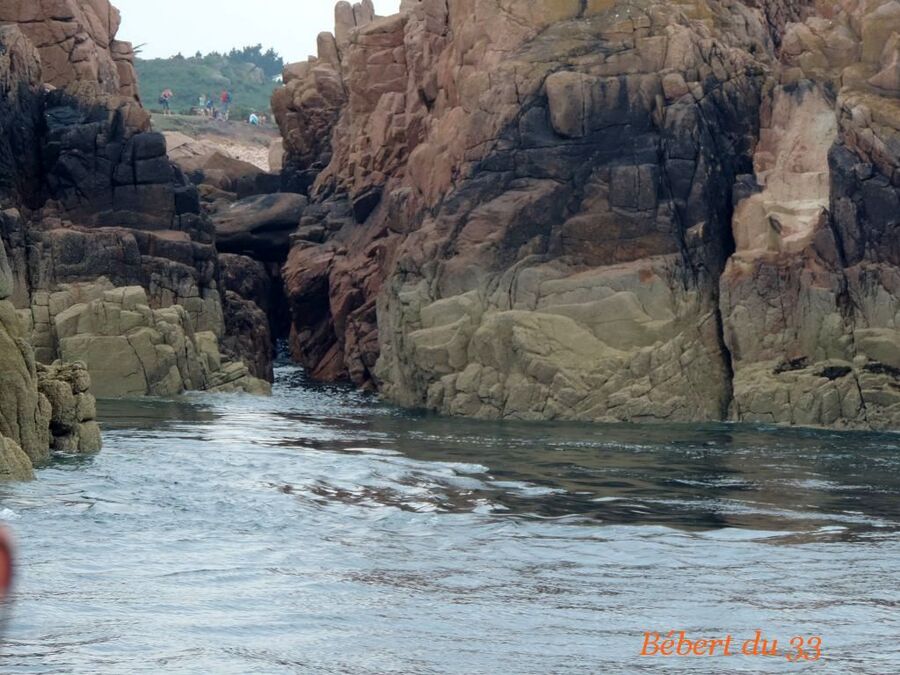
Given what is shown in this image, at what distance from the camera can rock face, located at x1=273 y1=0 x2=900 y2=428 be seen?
3297 cm

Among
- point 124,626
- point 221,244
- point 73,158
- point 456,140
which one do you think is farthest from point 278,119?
point 124,626

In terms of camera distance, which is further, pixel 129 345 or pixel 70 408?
pixel 129 345

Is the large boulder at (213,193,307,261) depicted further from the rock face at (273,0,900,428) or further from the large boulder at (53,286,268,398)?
the large boulder at (53,286,268,398)

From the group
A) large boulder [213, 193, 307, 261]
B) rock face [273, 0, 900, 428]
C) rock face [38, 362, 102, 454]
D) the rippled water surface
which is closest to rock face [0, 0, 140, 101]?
large boulder [213, 193, 307, 261]

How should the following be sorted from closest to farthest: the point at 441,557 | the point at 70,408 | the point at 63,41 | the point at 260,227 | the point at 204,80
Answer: the point at 441,557 < the point at 70,408 < the point at 63,41 < the point at 260,227 < the point at 204,80

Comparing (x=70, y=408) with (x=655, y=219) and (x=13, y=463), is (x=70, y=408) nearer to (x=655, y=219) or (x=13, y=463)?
(x=13, y=463)

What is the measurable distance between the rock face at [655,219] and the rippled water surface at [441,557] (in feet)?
22.2

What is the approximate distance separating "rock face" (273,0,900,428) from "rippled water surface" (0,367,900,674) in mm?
6778

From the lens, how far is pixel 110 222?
139ft

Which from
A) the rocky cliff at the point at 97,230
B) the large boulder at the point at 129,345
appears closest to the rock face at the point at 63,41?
the rocky cliff at the point at 97,230

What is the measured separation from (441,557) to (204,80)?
5007 inches

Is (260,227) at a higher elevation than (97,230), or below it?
below

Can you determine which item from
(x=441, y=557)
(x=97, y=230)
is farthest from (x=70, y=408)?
(x=97, y=230)

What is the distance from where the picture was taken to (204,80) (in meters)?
138
